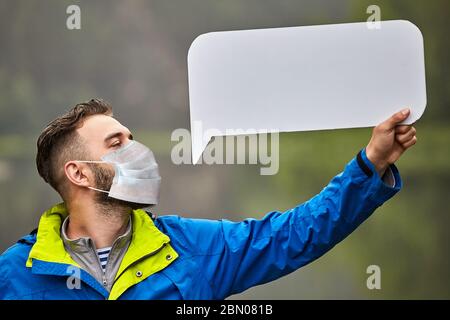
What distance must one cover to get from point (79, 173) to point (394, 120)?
1.04 m

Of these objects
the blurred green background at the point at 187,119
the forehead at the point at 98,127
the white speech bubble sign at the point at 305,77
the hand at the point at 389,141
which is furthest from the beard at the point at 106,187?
the blurred green background at the point at 187,119

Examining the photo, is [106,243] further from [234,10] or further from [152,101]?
[234,10]

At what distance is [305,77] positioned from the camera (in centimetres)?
218

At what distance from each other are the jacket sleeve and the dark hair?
459mm

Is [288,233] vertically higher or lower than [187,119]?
lower

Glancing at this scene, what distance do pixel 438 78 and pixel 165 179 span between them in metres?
1.54

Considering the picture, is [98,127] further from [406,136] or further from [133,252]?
[406,136]

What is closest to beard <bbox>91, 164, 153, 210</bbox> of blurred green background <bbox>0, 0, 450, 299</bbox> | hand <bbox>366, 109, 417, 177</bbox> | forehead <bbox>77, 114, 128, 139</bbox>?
forehead <bbox>77, 114, 128, 139</bbox>

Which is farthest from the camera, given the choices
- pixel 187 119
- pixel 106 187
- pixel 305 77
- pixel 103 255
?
pixel 187 119

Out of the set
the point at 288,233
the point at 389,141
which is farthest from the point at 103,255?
the point at 389,141

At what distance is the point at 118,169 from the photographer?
2418 mm

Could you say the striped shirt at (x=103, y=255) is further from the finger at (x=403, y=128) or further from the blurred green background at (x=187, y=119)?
the blurred green background at (x=187, y=119)

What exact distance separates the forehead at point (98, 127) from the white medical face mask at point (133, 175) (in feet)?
0.24

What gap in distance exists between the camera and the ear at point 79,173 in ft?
8.07
